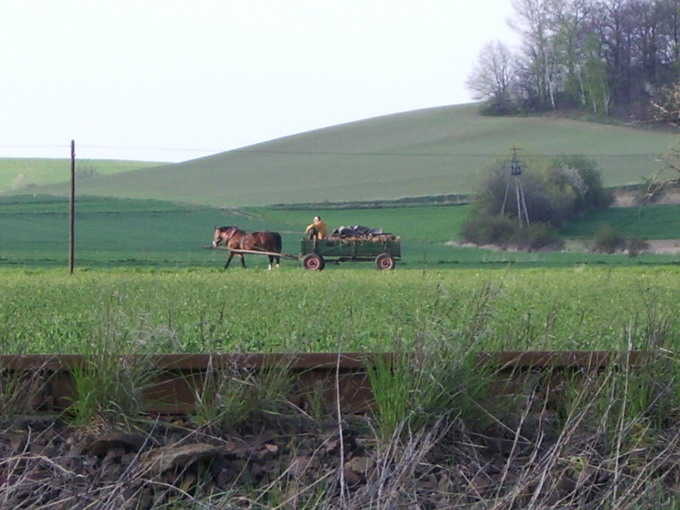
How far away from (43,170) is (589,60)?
192 feet

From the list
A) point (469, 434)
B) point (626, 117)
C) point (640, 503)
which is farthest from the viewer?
point (626, 117)

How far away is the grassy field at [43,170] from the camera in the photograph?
99.2 meters

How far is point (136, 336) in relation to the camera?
6.34m

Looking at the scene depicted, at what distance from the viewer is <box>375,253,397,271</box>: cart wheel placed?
35562 mm

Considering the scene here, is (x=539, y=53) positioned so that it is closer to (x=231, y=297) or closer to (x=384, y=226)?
(x=384, y=226)

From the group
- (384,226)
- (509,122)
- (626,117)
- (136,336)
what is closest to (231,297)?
(136,336)

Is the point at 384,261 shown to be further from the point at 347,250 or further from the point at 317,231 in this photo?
the point at 317,231

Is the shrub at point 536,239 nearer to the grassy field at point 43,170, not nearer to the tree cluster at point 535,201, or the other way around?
the tree cluster at point 535,201

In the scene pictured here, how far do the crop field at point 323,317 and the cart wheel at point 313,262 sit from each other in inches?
334

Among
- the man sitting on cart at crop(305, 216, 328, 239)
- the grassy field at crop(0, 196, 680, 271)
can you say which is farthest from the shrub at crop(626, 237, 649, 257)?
the man sitting on cart at crop(305, 216, 328, 239)

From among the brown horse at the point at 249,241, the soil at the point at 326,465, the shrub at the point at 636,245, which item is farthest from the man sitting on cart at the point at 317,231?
the soil at the point at 326,465

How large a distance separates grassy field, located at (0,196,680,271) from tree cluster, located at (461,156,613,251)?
4.10 feet

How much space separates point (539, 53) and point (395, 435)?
252 feet

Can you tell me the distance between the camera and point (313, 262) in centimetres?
3528
